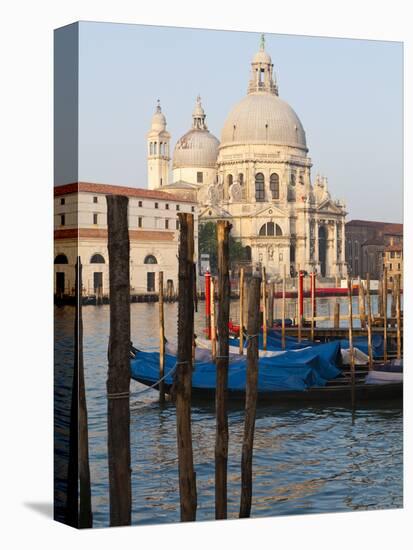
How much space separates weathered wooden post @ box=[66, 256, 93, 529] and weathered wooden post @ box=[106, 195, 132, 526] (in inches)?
5.7

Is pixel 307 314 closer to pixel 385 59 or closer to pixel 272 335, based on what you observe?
pixel 272 335

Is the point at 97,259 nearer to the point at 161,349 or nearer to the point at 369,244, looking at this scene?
the point at 369,244

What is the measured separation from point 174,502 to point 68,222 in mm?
1456

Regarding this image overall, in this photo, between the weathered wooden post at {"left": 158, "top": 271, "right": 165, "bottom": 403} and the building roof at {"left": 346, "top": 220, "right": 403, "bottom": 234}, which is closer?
the building roof at {"left": 346, "top": 220, "right": 403, "bottom": 234}

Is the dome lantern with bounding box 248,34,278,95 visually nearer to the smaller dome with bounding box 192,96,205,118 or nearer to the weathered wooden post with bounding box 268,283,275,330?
the smaller dome with bounding box 192,96,205,118

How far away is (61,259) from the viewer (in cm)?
478

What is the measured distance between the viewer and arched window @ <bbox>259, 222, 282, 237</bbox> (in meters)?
8.00

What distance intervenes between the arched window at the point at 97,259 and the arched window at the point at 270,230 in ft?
8.36

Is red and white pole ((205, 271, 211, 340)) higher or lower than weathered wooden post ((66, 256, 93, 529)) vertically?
higher

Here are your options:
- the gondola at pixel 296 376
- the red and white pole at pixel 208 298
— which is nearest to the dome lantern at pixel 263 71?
the gondola at pixel 296 376

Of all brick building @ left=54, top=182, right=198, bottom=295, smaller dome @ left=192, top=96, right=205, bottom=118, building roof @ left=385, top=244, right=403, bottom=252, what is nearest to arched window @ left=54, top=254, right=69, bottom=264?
brick building @ left=54, top=182, right=198, bottom=295

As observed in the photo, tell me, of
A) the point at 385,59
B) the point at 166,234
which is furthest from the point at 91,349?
the point at 385,59

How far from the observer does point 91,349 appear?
299 inches

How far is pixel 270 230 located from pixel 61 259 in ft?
12.6
